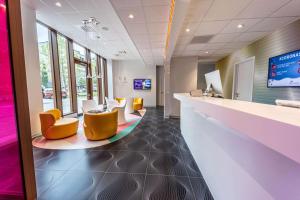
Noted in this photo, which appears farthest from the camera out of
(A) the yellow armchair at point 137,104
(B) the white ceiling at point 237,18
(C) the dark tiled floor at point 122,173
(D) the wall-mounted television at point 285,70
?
(A) the yellow armchair at point 137,104

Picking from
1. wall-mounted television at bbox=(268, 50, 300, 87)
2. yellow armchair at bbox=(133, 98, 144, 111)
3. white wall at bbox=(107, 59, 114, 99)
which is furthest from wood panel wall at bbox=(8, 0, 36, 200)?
white wall at bbox=(107, 59, 114, 99)

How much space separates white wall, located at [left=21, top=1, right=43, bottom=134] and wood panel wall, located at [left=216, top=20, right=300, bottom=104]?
6.39m

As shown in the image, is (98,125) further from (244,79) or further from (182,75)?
(244,79)

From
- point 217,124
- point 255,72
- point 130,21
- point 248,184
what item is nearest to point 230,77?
point 255,72

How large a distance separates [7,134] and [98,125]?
6.12 ft

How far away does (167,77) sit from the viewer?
5980 mm

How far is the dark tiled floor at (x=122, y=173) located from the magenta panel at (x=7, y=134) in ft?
1.27

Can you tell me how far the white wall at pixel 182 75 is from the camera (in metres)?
6.08

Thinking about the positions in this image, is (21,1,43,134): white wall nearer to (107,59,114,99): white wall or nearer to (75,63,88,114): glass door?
(75,63,88,114): glass door

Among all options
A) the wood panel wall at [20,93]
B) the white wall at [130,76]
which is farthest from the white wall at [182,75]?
the wood panel wall at [20,93]

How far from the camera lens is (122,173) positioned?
2174 millimetres

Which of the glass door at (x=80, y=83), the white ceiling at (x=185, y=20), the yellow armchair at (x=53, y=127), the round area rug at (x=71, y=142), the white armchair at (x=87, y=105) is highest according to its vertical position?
the white ceiling at (x=185, y=20)

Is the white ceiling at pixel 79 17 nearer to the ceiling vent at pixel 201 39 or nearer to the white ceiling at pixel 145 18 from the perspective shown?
the white ceiling at pixel 145 18

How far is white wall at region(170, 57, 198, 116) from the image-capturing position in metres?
6.08
